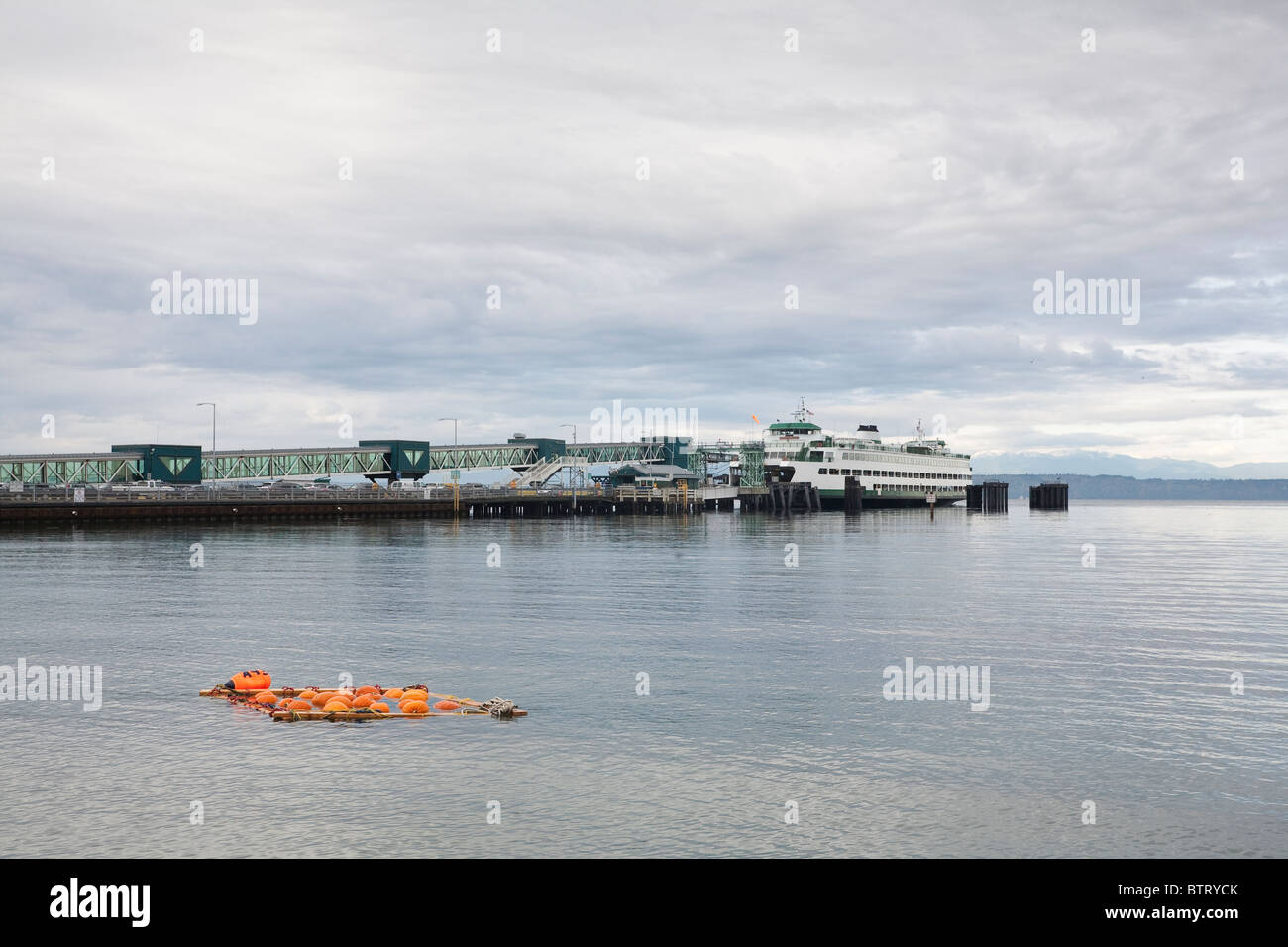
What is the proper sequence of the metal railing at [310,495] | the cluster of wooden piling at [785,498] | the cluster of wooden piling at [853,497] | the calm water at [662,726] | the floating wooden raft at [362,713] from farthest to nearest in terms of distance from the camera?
the cluster of wooden piling at [785,498], the cluster of wooden piling at [853,497], the metal railing at [310,495], the floating wooden raft at [362,713], the calm water at [662,726]

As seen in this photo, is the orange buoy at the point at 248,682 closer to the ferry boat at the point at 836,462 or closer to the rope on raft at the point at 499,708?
the rope on raft at the point at 499,708

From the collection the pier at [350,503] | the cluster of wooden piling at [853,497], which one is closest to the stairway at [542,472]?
the pier at [350,503]

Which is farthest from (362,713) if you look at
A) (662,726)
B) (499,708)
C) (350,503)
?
(350,503)

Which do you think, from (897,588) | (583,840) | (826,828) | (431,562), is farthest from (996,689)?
(431,562)

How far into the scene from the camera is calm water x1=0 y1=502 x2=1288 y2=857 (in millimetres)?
16344

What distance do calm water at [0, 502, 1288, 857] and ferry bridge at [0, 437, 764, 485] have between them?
3715 inches

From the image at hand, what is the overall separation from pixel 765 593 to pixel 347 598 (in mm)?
19796

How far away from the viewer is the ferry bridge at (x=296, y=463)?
137 m

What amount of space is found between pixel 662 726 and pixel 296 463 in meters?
153

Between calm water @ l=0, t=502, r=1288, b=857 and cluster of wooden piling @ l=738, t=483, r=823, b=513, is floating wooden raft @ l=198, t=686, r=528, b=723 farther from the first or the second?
cluster of wooden piling @ l=738, t=483, r=823, b=513

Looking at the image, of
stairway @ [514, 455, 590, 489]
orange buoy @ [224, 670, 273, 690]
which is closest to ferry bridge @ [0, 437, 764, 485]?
stairway @ [514, 455, 590, 489]

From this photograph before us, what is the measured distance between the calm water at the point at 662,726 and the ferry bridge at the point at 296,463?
94.4 metres

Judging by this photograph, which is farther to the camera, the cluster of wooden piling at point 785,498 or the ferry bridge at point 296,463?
the cluster of wooden piling at point 785,498

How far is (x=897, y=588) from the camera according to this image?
5172 centimetres
